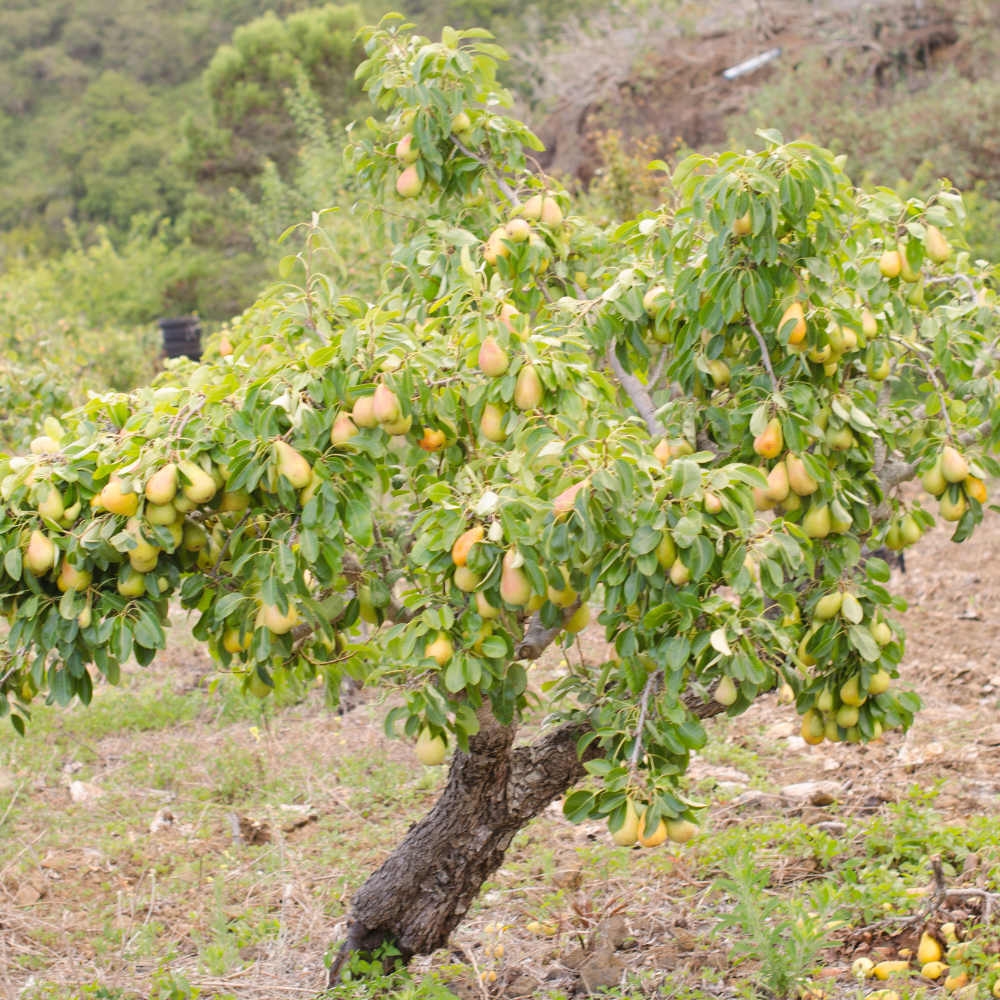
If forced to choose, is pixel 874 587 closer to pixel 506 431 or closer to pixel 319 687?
pixel 506 431

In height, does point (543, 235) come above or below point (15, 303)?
above

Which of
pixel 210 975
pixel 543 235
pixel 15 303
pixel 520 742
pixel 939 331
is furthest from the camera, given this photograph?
pixel 15 303

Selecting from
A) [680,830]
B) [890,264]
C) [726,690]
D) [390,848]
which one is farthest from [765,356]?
[390,848]

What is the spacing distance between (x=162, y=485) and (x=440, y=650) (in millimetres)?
524

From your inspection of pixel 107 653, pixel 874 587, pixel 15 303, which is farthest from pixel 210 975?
pixel 15 303

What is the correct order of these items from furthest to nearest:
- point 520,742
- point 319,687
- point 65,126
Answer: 1. point 65,126
2. point 319,687
3. point 520,742

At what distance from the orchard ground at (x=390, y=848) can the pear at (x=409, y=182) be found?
123cm

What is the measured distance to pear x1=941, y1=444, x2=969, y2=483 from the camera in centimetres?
193

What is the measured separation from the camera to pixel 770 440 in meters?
1.78

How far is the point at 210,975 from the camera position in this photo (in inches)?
97.9

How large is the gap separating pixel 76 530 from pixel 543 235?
4.06 ft

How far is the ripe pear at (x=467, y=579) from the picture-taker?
5.13 feet

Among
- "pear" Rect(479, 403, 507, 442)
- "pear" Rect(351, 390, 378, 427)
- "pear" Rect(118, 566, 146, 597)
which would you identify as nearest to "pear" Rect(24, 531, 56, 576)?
"pear" Rect(118, 566, 146, 597)

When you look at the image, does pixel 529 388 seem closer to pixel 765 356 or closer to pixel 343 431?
pixel 343 431
